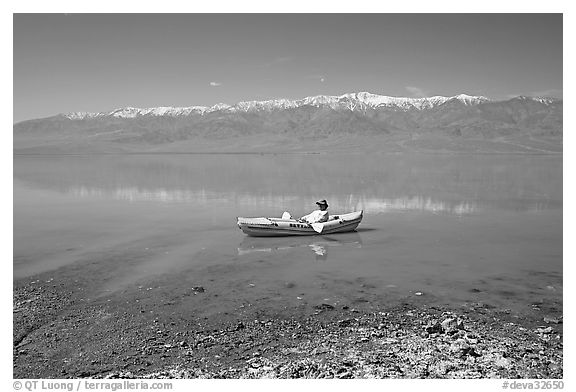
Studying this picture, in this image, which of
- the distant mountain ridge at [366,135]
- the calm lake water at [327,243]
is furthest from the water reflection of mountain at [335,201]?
the distant mountain ridge at [366,135]

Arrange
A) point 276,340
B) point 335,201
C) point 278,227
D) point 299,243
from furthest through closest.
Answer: point 335,201, point 278,227, point 299,243, point 276,340

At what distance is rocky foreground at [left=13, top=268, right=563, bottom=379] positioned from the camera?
217 inches

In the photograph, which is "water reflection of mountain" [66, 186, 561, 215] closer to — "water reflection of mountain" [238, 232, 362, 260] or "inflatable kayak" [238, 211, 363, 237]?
"water reflection of mountain" [238, 232, 362, 260]

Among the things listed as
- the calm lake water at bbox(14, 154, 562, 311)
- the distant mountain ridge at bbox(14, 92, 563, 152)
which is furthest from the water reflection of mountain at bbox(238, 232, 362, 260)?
the distant mountain ridge at bbox(14, 92, 563, 152)

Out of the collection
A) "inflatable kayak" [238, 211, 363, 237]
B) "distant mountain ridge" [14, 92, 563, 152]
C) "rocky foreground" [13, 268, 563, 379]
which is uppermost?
"distant mountain ridge" [14, 92, 563, 152]

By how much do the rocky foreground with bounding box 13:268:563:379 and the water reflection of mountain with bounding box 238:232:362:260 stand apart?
140 inches

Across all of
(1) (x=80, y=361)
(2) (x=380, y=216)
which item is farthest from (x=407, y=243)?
(1) (x=80, y=361)

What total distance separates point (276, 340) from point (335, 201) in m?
13.0

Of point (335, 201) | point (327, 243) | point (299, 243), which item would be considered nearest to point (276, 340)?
point (299, 243)

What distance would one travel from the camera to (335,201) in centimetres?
1902

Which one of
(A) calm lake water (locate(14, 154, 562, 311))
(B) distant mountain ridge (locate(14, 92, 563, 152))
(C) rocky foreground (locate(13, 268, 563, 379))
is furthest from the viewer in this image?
(B) distant mountain ridge (locate(14, 92, 563, 152))

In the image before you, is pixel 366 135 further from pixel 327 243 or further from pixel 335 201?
pixel 327 243

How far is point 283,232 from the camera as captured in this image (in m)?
12.3

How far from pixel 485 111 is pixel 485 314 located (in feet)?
635
